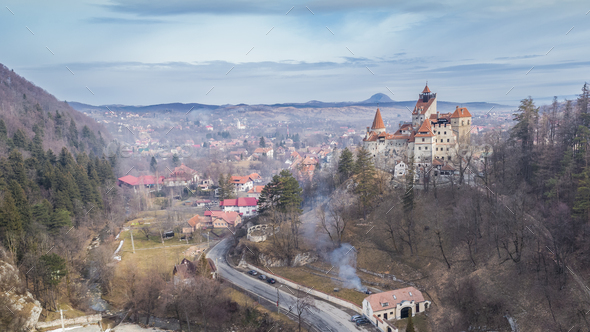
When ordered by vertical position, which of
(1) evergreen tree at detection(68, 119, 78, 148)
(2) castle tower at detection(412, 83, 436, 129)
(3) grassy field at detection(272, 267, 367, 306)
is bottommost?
(3) grassy field at detection(272, 267, 367, 306)

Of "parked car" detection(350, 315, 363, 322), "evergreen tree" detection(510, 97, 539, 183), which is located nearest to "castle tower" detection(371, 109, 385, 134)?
"evergreen tree" detection(510, 97, 539, 183)

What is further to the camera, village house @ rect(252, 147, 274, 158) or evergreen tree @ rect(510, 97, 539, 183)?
village house @ rect(252, 147, 274, 158)

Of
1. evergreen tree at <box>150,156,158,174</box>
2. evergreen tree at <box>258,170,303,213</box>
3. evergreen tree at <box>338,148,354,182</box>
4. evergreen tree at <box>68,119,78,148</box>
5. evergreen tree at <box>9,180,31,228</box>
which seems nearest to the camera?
evergreen tree at <box>9,180,31,228</box>

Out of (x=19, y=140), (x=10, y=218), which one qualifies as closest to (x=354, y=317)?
(x=10, y=218)

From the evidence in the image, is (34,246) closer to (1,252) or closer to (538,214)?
(1,252)

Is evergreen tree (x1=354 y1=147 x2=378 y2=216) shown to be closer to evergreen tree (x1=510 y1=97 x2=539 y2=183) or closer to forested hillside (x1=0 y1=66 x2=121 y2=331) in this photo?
evergreen tree (x1=510 y1=97 x2=539 y2=183)

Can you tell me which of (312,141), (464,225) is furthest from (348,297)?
(312,141)
